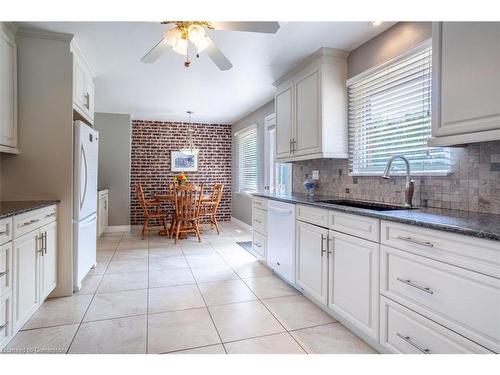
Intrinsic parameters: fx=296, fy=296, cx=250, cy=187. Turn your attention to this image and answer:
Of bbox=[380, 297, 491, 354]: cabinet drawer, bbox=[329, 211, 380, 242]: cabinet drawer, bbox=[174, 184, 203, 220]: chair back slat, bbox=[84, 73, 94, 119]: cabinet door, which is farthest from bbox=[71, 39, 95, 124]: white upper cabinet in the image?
bbox=[380, 297, 491, 354]: cabinet drawer

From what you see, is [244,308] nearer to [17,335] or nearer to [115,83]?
[17,335]

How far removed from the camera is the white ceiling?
248 cm

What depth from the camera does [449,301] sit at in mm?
1325

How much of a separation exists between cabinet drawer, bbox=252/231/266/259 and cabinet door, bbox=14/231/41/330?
2.14 m

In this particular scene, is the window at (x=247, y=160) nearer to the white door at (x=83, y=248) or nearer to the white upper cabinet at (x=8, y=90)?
the white door at (x=83, y=248)

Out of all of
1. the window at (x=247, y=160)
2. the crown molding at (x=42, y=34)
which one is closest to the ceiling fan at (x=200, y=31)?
the crown molding at (x=42, y=34)

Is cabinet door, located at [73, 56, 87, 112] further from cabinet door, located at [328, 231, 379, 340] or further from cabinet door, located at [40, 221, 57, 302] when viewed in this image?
cabinet door, located at [328, 231, 379, 340]

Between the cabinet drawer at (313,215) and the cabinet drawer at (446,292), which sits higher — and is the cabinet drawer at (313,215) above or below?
above

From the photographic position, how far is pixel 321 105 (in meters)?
2.88

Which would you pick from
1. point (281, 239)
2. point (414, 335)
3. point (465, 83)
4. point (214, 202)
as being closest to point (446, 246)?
point (414, 335)

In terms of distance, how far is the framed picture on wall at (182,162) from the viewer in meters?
6.47

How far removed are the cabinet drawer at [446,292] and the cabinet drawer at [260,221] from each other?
183 cm

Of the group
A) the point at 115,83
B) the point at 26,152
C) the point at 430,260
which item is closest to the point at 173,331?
the point at 430,260
